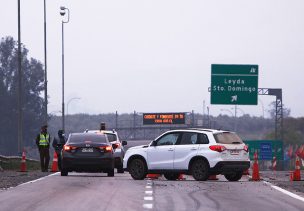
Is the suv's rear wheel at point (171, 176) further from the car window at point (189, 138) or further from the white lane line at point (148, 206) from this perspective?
the white lane line at point (148, 206)

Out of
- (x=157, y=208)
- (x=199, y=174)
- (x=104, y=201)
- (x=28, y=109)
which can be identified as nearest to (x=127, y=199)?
(x=104, y=201)

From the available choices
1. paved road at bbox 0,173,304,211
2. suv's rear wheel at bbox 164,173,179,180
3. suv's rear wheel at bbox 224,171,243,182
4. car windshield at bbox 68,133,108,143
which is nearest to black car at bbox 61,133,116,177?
car windshield at bbox 68,133,108,143

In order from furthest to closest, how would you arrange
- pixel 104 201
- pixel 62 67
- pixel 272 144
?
1. pixel 62 67
2. pixel 272 144
3. pixel 104 201

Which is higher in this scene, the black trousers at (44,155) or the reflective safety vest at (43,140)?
the reflective safety vest at (43,140)

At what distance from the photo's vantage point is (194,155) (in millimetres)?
28438

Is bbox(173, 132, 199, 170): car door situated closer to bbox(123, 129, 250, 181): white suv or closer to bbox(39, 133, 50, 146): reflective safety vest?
bbox(123, 129, 250, 181): white suv

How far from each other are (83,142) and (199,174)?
15.7 ft

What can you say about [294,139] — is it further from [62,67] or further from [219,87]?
[219,87]

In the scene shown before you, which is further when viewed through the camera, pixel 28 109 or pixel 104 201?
pixel 28 109

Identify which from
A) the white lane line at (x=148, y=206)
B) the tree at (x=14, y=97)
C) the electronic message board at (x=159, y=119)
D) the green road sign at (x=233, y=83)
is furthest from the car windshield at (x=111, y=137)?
the tree at (x=14, y=97)

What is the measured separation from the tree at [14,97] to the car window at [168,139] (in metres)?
89.6

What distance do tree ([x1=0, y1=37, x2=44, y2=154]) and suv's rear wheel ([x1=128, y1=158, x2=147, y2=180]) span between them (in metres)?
89.3

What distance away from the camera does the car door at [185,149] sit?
2859 centimetres

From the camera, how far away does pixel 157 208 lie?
16.3m
